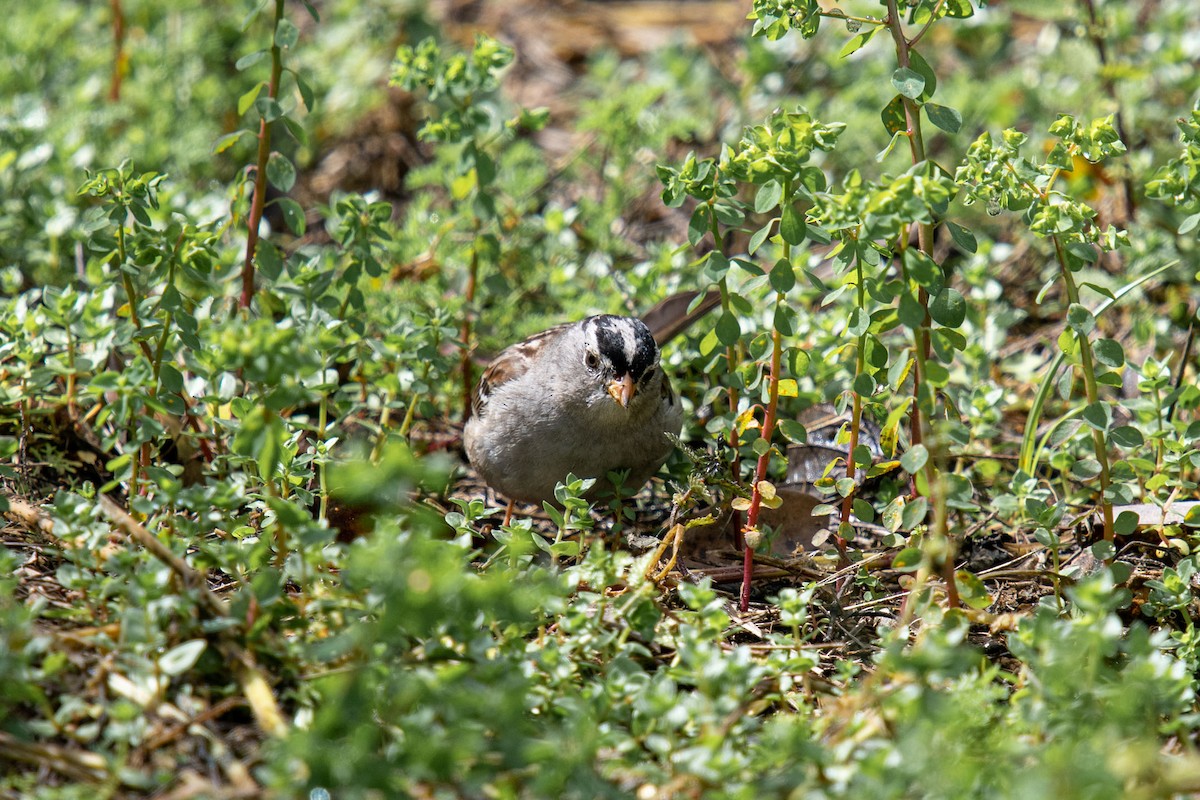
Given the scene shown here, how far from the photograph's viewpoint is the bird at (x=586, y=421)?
453 cm

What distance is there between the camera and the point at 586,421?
457 centimetres

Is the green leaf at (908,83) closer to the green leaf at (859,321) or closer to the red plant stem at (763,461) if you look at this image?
the green leaf at (859,321)

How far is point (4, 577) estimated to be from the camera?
309 centimetres

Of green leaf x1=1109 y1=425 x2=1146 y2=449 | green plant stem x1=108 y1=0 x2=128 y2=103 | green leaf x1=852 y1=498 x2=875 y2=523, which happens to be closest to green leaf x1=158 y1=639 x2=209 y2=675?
green leaf x1=852 y1=498 x2=875 y2=523

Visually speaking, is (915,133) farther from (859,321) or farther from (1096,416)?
(1096,416)

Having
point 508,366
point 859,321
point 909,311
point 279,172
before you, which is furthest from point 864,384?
point 279,172

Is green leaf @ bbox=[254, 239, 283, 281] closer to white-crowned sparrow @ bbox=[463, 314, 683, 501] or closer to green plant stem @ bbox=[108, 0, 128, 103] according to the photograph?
white-crowned sparrow @ bbox=[463, 314, 683, 501]

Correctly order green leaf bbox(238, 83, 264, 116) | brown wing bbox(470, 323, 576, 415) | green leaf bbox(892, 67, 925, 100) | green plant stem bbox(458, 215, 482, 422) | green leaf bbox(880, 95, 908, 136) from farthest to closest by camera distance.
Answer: green plant stem bbox(458, 215, 482, 422), brown wing bbox(470, 323, 576, 415), green leaf bbox(238, 83, 264, 116), green leaf bbox(880, 95, 908, 136), green leaf bbox(892, 67, 925, 100)

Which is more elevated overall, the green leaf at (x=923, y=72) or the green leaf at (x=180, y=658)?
the green leaf at (x=923, y=72)

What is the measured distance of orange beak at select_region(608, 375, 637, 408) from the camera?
445 cm

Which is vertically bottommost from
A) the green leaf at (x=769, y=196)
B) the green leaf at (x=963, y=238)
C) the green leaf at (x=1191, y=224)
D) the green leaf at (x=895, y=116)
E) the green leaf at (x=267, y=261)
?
the green leaf at (x=267, y=261)

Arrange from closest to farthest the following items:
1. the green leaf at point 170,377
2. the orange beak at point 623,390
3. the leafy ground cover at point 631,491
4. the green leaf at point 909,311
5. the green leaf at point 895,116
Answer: the leafy ground cover at point 631,491
the green leaf at point 909,311
the green leaf at point 895,116
the green leaf at point 170,377
the orange beak at point 623,390

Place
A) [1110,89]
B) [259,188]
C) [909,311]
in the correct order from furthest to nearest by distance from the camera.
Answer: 1. [1110,89]
2. [259,188]
3. [909,311]

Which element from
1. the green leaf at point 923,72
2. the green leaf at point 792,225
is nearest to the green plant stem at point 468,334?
the green leaf at point 792,225
